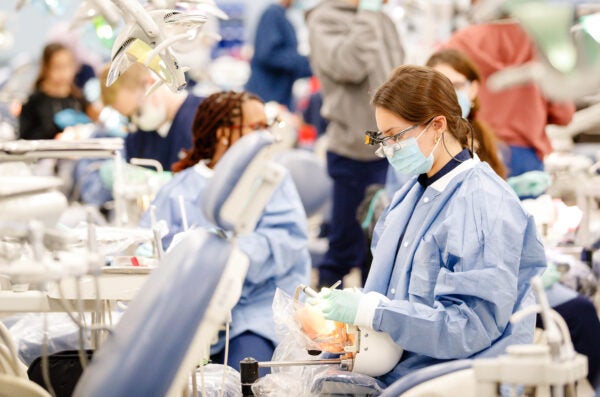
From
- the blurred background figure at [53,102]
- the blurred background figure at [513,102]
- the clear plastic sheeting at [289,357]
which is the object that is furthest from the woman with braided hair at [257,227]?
the blurred background figure at [53,102]

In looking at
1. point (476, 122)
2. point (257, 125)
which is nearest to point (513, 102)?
point (476, 122)

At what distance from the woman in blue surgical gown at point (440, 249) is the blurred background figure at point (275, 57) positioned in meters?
4.12

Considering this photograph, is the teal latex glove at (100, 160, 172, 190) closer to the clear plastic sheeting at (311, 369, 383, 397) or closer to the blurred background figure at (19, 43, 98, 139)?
the clear plastic sheeting at (311, 369, 383, 397)

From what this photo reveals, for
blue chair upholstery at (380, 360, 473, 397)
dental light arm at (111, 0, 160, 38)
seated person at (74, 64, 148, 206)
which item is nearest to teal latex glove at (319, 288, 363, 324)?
blue chair upholstery at (380, 360, 473, 397)

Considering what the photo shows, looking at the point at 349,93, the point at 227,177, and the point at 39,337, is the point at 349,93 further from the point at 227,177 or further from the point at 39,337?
the point at 227,177

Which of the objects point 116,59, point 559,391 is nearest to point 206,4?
point 116,59

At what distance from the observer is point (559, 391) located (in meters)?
1.71

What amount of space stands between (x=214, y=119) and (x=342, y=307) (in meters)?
1.28

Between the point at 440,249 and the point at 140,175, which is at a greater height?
the point at 440,249

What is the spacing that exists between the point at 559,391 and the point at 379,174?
2894mm

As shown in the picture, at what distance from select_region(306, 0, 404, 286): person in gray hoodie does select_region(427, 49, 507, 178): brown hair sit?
2.82ft

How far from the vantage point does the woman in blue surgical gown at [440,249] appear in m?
2.22

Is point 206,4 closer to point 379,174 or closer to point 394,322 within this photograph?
point 394,322

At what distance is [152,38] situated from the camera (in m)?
2.50
